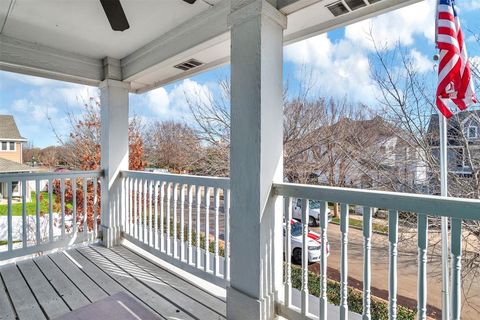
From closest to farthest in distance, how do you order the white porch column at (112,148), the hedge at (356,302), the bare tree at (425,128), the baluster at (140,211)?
1. the baluster at (140,211)
2. the white porch column at (112,148)
3. the hedge at (356,302)
4. the bare tree at (425,128)

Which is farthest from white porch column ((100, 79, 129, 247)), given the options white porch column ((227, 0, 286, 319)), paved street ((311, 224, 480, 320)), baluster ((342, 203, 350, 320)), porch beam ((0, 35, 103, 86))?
paved street ((311, 224, 480, 320))

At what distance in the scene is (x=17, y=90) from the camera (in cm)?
1152

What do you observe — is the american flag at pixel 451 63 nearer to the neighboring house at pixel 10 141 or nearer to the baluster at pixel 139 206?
the baluster at pixel 139 206

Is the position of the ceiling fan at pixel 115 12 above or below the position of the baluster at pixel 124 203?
above

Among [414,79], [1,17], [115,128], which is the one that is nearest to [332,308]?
[115,128]

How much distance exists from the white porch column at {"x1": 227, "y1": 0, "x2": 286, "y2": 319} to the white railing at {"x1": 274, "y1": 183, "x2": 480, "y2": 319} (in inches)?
5.1

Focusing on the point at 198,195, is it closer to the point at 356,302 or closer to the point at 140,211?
the point at 140,211

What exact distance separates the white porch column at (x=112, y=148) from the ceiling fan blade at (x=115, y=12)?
1.67 m

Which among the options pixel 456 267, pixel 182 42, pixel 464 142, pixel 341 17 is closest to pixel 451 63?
pixel 341 17

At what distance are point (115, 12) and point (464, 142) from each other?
18.1 ft

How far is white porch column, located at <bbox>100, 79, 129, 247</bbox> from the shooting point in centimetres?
366

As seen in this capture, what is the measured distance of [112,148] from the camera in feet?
12.0

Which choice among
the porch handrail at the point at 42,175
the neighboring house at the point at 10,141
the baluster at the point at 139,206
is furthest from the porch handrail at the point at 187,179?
the neighboring house at the point at 10,141

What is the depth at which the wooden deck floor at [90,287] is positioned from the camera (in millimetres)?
2154
